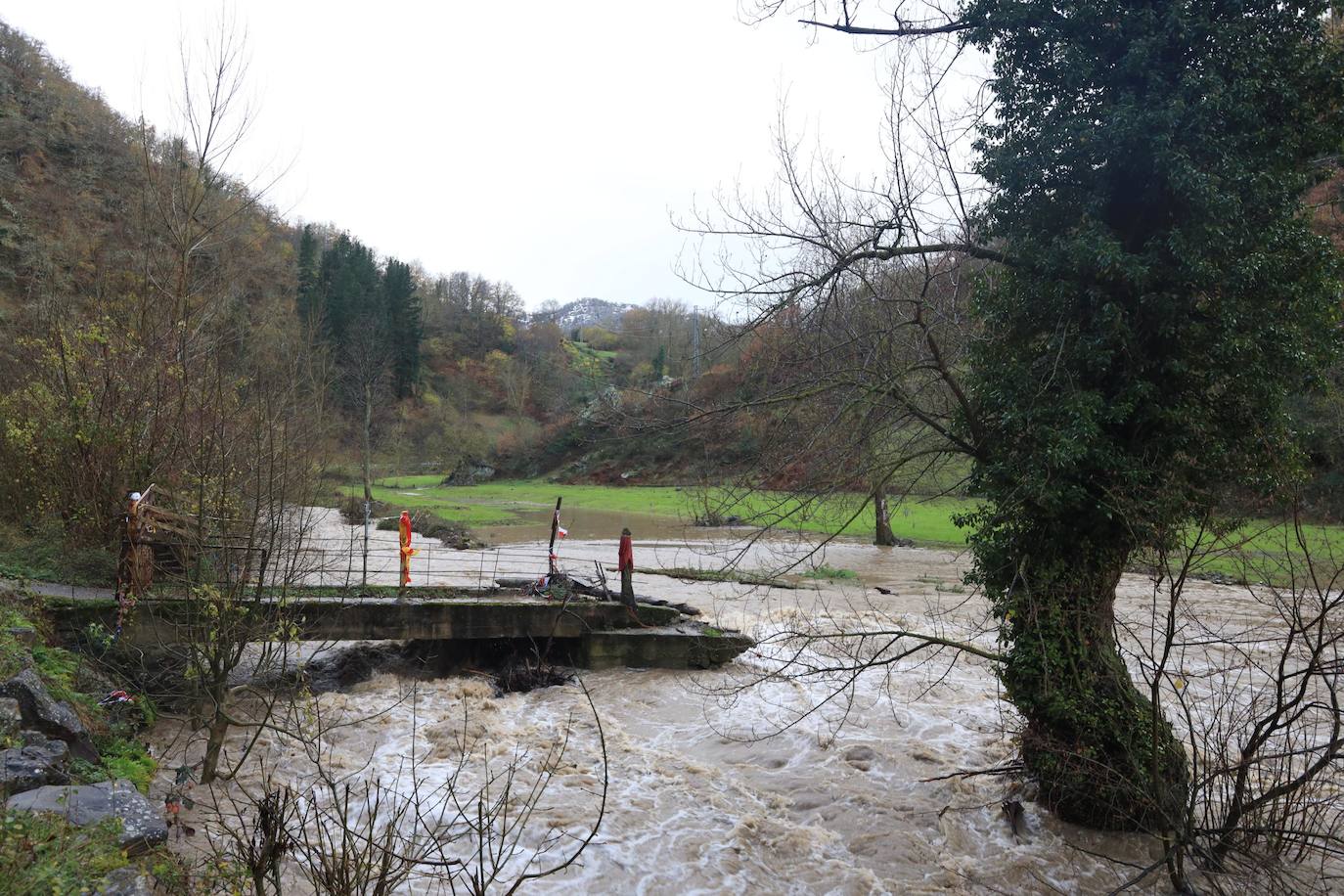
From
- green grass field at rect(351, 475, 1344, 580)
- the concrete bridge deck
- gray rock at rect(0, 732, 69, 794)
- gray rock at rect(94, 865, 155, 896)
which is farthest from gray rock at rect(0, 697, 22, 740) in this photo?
green grass field at rect(351, 475, 1344, 580)

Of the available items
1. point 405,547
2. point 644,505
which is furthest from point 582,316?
point 405,547

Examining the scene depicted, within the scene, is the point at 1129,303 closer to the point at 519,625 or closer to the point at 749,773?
the point at 749,773

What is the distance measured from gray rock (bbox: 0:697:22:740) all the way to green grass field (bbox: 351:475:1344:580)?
5.94 metres

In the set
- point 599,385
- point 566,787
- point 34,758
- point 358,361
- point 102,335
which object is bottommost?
point 566,787

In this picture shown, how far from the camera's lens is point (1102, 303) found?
862cm

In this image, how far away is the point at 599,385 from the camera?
8438 millimetres

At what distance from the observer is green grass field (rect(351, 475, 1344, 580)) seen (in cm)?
819

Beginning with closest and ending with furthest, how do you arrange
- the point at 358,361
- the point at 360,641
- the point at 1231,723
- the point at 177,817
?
the point at 1231,723 < the point at 177,817 < the point at 360,641 < the point at 358,361

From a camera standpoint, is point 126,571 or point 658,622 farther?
point 658,622

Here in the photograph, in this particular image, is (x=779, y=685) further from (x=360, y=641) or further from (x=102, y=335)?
(x=102, y=335)

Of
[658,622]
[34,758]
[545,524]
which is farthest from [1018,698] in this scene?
[545,524]

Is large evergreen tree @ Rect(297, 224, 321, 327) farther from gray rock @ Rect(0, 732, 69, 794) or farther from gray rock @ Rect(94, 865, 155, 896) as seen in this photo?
gray rock @ Rect(94, 865, 155, 896)

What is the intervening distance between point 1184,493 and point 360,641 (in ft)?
41.8

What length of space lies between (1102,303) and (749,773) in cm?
654
